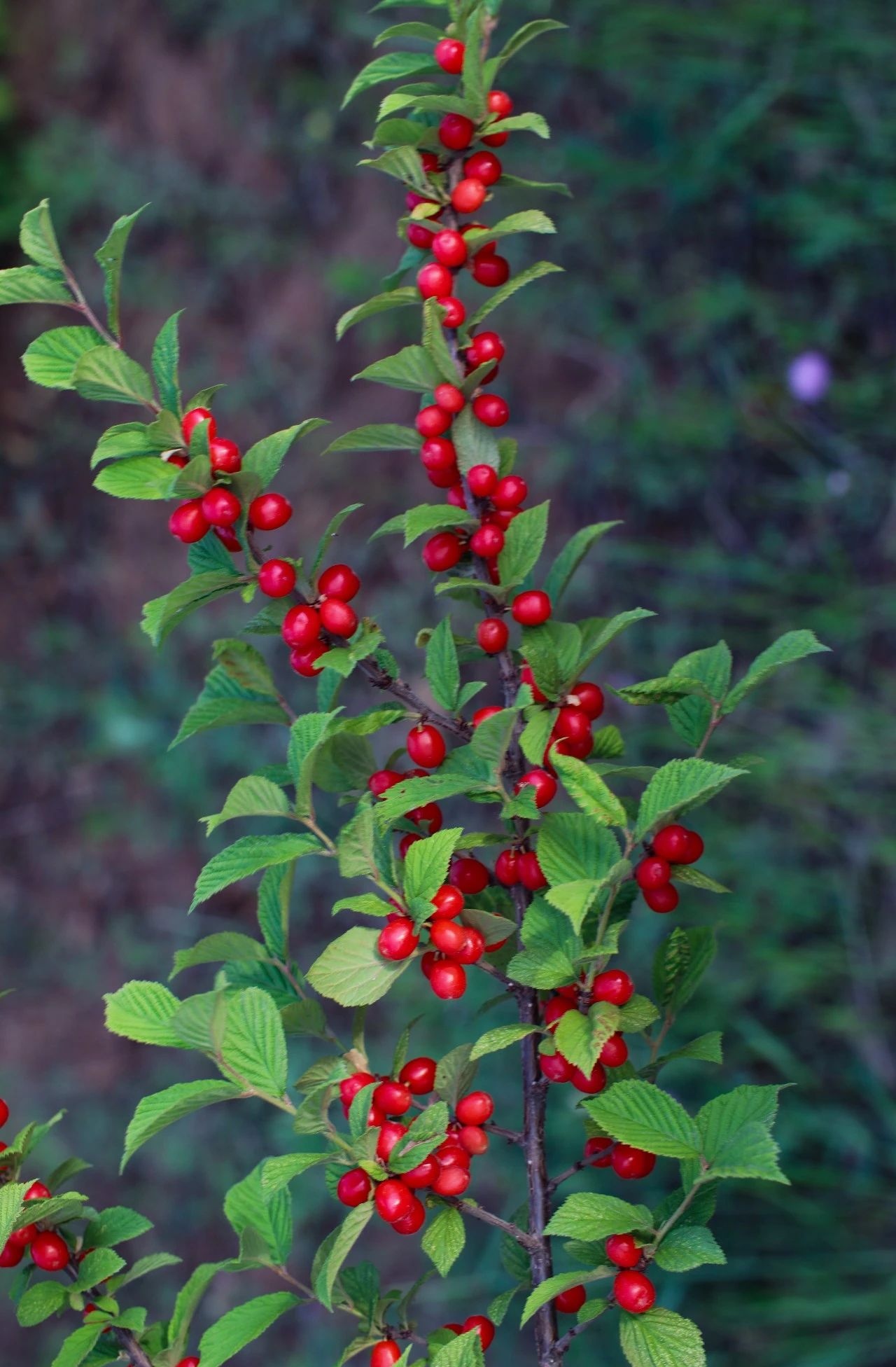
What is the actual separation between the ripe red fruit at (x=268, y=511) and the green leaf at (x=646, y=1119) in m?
0.29

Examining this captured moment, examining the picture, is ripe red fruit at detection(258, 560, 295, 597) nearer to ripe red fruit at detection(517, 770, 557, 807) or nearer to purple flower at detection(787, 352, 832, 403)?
ripe red fruit at detection(517, 770, 557, 807)

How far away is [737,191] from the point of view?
179 centimetres

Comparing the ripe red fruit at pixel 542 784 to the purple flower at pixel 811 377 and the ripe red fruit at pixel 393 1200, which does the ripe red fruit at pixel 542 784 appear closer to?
the ripe red fruit at pixel 393 1200

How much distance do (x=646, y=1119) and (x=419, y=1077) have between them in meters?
0.11

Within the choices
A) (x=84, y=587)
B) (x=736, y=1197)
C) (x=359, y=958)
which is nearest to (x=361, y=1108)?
(x=359, y=958)

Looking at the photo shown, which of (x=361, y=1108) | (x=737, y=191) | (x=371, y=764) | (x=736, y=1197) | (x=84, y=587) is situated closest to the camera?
(x=361, y=1108)

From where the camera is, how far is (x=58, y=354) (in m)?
0.55

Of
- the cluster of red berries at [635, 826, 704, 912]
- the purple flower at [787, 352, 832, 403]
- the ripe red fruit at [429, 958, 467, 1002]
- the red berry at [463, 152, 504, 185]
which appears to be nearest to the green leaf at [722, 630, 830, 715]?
the cluster of red berries at [635, 826, 704, 912]

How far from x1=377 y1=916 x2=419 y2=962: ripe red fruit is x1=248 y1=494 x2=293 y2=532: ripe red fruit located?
19 cm

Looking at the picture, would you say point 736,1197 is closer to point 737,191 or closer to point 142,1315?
point 142,1315

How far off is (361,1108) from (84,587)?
1.94 meters

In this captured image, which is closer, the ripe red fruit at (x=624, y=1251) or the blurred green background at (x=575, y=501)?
the ripe red fruit at (x=624, y=1251)

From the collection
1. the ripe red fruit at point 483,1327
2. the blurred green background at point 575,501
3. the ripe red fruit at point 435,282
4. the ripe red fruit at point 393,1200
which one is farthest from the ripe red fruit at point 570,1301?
the blurred green background at point 575,501

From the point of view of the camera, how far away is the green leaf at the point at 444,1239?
0.52 meters
